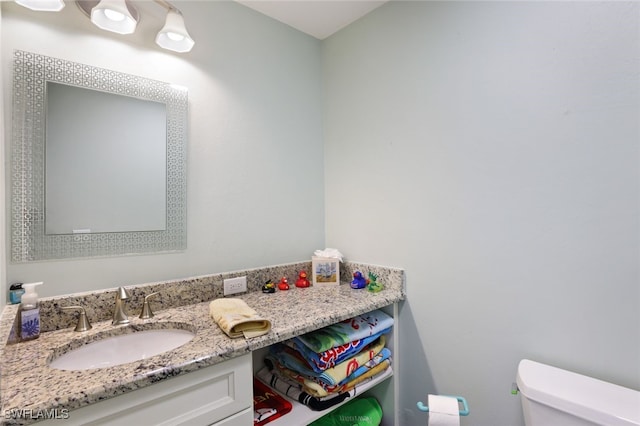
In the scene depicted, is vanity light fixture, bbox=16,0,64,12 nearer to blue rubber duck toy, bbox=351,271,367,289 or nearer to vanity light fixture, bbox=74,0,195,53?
vanity light fixture, bbox=74,0,195,53

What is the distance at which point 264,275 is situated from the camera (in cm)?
161

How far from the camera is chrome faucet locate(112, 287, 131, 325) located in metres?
1.13

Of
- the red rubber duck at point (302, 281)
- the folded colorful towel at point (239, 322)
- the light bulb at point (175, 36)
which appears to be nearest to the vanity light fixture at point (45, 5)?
the light bulb at point (175, 36)

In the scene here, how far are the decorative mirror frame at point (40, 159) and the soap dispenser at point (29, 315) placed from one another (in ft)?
0.45

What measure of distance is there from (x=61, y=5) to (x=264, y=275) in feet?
4.37

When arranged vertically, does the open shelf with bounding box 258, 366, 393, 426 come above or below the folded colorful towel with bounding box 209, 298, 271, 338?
below

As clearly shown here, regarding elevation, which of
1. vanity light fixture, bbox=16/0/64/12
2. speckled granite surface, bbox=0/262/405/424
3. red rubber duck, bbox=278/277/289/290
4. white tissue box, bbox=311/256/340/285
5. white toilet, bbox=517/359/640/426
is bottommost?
white toilet, bbox=517/359/640/426

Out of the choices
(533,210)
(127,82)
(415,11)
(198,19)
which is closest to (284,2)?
(198,19)

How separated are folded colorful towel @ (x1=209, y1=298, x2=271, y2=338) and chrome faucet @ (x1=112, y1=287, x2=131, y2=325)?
0.34m

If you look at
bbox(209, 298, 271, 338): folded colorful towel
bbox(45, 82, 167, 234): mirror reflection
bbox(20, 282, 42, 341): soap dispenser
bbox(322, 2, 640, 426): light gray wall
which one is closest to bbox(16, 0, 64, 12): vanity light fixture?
bbox(45, 82, 167, 234): mirror reflection

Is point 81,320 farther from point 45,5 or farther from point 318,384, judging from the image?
point 45,5

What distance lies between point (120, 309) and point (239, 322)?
51cm

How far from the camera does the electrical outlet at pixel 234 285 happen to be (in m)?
1.46

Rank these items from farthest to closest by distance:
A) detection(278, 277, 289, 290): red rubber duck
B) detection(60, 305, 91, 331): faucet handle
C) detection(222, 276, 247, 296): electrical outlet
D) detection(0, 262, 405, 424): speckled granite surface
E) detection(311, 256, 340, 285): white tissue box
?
detection(311, 256, 340, 285): white tissue box → detection(278, 277, 289, 290): red rubber duck → detection(222, 276, 247, 296): electrical outlet → detection(60, 305, 91, 331): faucet handle → detection(0, 262, 405, 424): speckled granite surface
